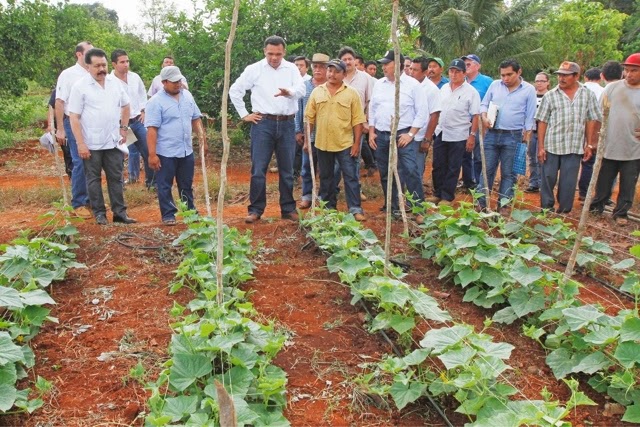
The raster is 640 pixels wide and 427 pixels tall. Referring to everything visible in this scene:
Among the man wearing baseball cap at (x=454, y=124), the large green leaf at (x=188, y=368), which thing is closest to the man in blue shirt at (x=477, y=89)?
Result: the man wearing baseball cap at (x=454, y=124)

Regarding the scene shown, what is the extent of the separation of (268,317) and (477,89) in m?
4.51

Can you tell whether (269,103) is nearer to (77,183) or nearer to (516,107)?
(77,183)

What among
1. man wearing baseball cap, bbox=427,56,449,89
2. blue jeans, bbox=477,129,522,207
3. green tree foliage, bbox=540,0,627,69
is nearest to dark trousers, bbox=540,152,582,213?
blue jeans, bbox=477,129,522,207

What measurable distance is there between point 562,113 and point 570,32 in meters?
12.4

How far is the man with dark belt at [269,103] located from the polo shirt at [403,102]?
2.74 ft

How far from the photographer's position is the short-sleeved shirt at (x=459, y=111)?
257 inches

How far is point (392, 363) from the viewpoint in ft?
9.87

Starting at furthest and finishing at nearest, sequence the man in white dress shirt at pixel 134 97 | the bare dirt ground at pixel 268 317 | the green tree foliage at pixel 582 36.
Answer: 1. the green tree foliage at pixel 582 36
2. the man in white dress shirt at pixel 134 97
3. the bare dirt ground at pixel 268 317

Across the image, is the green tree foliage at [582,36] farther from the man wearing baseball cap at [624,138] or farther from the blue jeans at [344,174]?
the blue jeans at [344,174]

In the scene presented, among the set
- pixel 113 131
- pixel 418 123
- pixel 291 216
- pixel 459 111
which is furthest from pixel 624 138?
pixel 113 131

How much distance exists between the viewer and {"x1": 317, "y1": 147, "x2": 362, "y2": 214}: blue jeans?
6.00 m

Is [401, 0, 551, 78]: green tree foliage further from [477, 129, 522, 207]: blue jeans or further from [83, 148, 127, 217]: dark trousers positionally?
[83, 148, 127, 217]: dark trousers

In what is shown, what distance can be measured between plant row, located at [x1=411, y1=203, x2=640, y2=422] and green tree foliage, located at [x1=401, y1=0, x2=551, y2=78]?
12639mm

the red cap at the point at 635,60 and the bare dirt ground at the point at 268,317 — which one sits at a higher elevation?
the red cap at the point at 635,60
